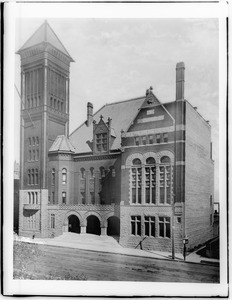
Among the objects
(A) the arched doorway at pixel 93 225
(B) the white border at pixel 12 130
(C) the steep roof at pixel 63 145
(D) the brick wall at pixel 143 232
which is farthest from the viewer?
(C) the steep roof at pixel 63 145

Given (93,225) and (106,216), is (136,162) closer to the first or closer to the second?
(106,216)

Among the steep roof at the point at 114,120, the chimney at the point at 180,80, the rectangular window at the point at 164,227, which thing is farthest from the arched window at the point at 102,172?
the chimney at the point at 180,80

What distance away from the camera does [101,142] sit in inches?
159

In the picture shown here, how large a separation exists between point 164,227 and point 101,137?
1.23 m

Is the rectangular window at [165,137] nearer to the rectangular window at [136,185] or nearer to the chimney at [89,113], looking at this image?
the rectangular window at [136,185]

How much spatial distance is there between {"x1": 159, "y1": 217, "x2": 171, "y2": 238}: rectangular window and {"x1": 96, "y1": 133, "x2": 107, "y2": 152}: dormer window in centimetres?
102

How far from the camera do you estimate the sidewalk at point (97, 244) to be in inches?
147

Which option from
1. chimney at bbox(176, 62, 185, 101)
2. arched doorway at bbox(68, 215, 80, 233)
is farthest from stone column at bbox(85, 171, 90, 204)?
chimney at bbox(176, 62, 185, 101)

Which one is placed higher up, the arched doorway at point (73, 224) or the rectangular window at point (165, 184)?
the rectangular window at point (165, 184)

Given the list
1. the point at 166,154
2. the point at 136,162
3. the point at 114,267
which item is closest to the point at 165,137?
the point at 166,154

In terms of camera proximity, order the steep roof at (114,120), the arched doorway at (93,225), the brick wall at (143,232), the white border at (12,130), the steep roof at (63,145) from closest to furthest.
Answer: the white border at (12,130)
the brick wall at (143,232)
the steep roof at (114,120)
the arched doorway at (93,225)
the steep roof at (63,145)

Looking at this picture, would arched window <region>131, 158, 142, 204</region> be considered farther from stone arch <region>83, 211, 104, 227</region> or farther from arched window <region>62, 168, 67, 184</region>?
arched window <region>62, 168, 67, 184</region>

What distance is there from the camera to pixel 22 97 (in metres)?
4.05

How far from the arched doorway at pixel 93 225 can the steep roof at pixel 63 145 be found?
0.81 meters
